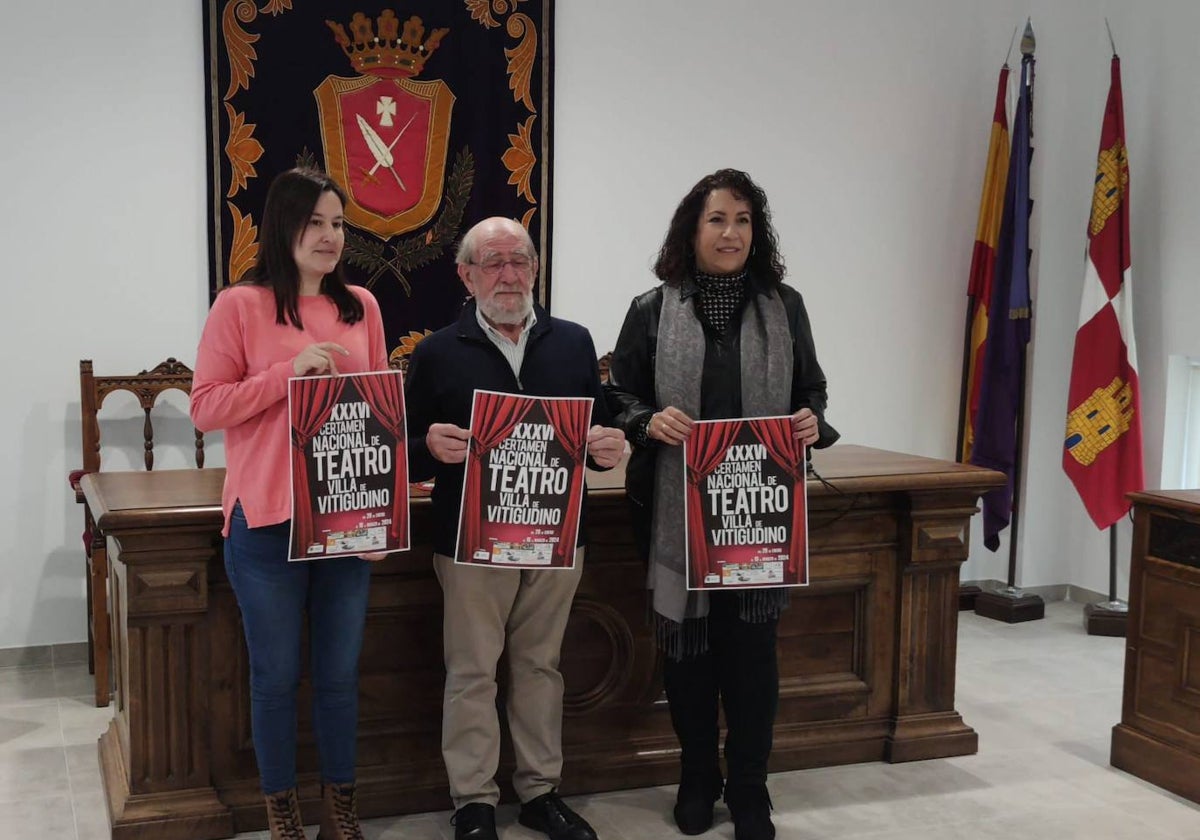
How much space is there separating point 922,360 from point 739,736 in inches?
112

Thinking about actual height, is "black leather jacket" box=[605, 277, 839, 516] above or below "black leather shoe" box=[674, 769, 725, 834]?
above

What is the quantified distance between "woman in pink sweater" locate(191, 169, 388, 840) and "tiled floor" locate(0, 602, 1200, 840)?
48 cm

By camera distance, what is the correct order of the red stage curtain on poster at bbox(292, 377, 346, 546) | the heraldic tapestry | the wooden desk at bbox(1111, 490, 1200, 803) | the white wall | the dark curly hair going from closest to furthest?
the red stage curtain on poster at bbox(292, 377, 346, 546) < the dark curly hair < the wooden desk at bbox(1111, 490, 1200, 803) < the white wall < the heraldic tapestry

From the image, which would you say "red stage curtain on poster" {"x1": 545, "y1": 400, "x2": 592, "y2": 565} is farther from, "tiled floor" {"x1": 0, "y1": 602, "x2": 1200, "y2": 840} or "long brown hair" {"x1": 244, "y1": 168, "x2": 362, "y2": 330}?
"tiled floor" {"x1": 0, "y1": 602, "x2": 1200, "y2": 840}

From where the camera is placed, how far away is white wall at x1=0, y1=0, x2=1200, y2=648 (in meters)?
3.99

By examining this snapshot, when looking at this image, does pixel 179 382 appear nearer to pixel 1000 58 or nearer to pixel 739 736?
pixel 739 736

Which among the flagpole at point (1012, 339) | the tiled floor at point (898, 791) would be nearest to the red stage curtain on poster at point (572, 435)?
the tiled floor at point (898, 791)

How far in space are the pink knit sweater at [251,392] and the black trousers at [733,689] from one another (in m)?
0.97

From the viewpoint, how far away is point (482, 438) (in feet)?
7.90

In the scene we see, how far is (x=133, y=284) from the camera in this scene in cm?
407

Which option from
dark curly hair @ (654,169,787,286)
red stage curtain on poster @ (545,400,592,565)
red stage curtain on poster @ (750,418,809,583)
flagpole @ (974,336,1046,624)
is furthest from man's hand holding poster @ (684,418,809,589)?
flagpole @ (974,336,1046,624)

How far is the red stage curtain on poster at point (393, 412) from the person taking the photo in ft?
7.61

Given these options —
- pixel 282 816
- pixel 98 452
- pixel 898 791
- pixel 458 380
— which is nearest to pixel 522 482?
pixel 458 380

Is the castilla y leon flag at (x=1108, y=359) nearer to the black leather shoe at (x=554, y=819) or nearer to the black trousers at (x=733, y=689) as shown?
the black trousers at (x=733, y=689)
